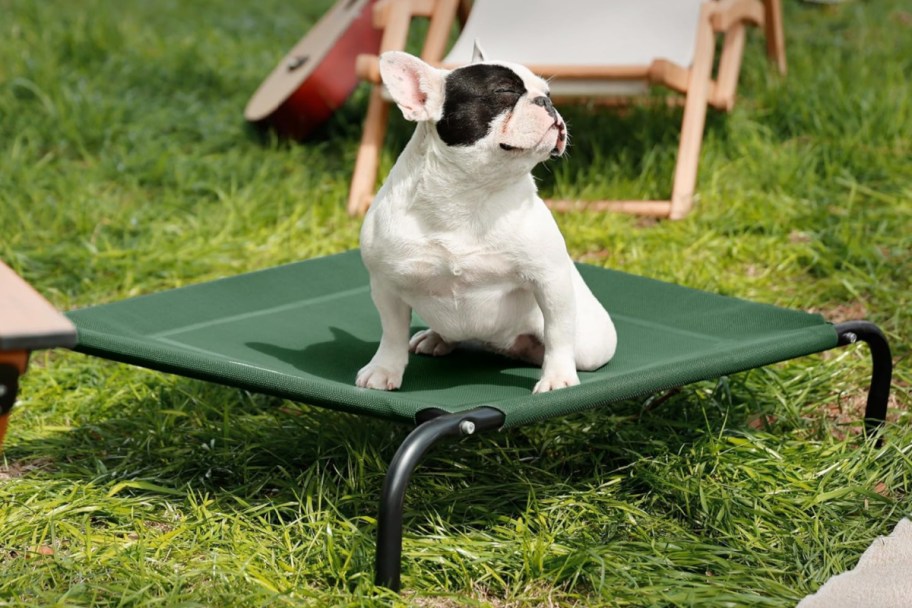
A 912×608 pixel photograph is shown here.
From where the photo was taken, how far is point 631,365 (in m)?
2.59

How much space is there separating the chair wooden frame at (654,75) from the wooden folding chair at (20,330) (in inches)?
111

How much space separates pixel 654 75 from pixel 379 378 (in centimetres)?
219

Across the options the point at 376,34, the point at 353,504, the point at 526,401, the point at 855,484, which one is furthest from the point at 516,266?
the point at 376,34

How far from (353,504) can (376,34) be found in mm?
3129

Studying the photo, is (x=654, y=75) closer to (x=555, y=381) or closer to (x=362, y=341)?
(x=362, y=341)

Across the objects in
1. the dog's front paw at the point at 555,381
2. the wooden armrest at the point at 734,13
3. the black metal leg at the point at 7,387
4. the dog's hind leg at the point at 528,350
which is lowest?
the dog's hind leg at the point at 528,350

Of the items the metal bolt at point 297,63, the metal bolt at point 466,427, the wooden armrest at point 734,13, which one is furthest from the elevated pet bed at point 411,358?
the metal bolt at point 297,63

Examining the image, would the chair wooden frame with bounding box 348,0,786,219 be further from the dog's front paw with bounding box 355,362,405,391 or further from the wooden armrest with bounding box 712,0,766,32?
the dog's front paw with bounding box 355,362,405,391

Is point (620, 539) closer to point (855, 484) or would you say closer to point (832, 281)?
point (855, 484)

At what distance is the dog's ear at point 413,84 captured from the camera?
2.18 metres

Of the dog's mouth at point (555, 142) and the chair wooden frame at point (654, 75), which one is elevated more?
the dog's mouth at point (555, 142)

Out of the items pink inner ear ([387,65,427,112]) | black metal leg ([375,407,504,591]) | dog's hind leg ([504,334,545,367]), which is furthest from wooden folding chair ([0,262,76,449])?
dog's hind leg ([504,334,545,367])

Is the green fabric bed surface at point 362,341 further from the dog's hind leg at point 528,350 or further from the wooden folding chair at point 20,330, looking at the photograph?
the wooden folding chair at point 20,330

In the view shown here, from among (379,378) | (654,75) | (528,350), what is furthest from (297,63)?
(379,378)
